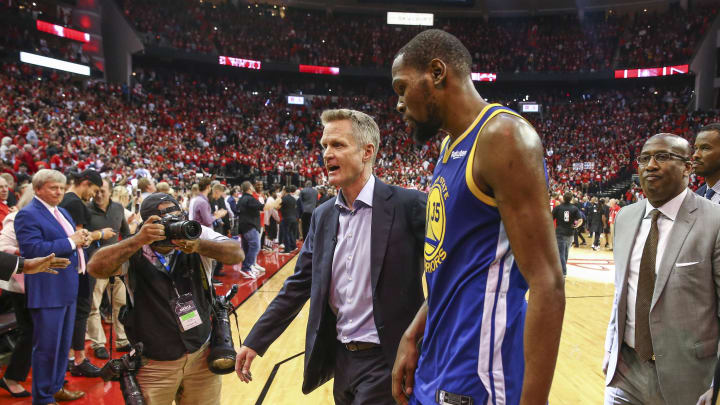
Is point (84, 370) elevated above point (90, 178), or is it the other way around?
point (90, 178)

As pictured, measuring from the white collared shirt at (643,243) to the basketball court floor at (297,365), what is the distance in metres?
1.84

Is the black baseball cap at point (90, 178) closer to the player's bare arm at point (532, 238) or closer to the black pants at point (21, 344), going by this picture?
the black pants at point (21, 344)

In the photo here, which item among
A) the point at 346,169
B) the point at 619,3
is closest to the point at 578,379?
the point at 346,169

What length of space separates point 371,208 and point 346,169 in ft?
0.70

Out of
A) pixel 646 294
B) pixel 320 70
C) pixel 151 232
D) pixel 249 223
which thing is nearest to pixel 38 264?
pixel 151 232

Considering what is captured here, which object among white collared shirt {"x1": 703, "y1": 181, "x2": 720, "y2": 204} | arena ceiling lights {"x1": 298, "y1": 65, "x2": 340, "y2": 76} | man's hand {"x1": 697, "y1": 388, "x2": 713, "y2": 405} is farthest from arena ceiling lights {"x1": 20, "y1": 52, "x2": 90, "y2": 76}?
man's hand {"x1": 697, "y1": 388, "x2": 713, "y2": 405}

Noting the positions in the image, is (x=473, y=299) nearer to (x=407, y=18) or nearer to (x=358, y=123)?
(x=358, y=123)

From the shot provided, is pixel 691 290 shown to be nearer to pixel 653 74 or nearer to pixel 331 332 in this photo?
pixel 331 332

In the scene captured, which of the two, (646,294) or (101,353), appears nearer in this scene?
(646,294)

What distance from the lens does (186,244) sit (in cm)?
228

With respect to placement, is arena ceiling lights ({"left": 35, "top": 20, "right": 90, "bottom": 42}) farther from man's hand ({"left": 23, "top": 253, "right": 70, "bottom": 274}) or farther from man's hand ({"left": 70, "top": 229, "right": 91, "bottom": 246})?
man's hand ({"left": 23, "top": 253, "right": 70, "bottom": 274})

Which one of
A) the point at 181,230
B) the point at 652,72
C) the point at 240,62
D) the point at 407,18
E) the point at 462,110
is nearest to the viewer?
the point at 462,110

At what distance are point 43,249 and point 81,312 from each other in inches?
45.2

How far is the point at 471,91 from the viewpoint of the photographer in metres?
1.32
